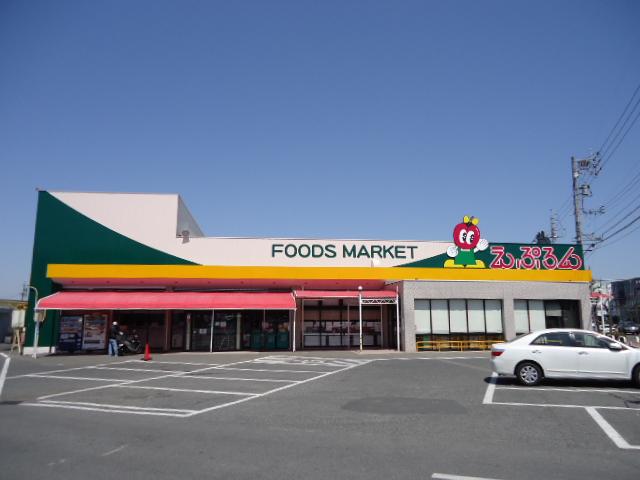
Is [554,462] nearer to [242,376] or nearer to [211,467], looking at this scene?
[211,467]

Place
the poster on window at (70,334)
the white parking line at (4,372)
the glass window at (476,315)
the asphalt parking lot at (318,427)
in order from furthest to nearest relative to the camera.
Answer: the glass window at (476,315), the poster on window at (70,334), the white parking line at (4,372), the asphalt parking lot at (318,427)

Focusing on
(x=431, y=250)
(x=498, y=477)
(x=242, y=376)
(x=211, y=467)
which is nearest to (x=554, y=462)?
(x=498, y=477)

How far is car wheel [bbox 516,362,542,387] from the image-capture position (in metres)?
12.0

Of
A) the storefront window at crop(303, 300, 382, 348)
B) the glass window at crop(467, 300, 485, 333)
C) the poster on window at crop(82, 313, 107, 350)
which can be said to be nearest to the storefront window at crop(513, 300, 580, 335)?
the glass window at crop(467, 300, 485, 333)

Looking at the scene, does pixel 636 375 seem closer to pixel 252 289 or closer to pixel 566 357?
pixel 566 357

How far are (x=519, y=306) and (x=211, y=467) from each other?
77.7 feet

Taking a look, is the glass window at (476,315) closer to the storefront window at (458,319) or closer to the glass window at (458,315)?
the storefront window at (458,319)

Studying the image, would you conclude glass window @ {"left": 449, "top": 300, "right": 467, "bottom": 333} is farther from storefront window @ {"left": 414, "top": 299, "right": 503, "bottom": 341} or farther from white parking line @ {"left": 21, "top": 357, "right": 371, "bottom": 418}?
white parking line @ {"left": 21, "top": 357, "right": 371, "bottom": 418}

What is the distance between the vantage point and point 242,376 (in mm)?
15039

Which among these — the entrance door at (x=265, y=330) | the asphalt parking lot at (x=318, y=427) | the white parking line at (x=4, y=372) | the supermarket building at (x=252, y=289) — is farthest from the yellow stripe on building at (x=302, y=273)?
the asphalt parking lot at (x=318, y=427)

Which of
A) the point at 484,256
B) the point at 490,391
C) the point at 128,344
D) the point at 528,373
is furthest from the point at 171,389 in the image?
the point at 484,256

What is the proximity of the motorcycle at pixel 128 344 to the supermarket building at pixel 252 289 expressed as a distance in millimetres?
1478

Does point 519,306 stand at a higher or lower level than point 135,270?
lower

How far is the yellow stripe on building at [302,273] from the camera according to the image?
2482cm
